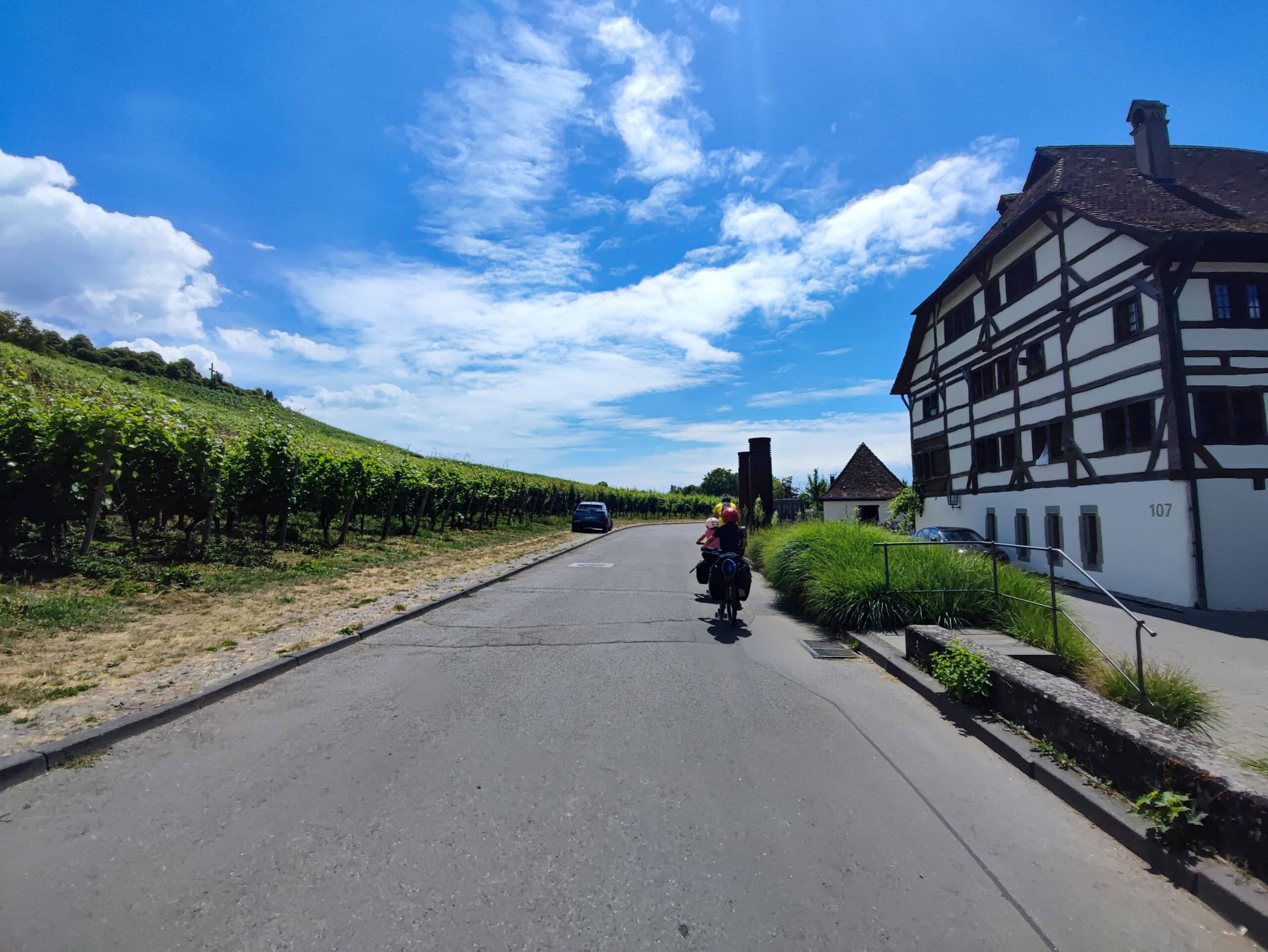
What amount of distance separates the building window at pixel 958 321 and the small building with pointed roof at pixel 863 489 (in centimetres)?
1234

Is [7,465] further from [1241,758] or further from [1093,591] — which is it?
[1093,591]

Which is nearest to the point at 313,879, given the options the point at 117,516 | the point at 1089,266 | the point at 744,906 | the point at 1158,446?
the point at 744,906

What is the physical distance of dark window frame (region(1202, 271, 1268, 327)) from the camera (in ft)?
45.5

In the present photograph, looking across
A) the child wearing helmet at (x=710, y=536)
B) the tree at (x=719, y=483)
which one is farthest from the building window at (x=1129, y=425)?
the tree at (x=719, y=483)

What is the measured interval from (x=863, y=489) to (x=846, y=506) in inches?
52.3

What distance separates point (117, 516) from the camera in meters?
13.5

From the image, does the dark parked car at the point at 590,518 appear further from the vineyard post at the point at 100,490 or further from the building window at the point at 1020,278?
the vineyard post at the point at 100,490

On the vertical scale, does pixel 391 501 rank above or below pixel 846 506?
above

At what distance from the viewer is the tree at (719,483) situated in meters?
121

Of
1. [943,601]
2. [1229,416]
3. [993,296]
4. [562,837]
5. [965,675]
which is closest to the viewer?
[562,837]

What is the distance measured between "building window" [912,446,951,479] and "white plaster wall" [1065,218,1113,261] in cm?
862

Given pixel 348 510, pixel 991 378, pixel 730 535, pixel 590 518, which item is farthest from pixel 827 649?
pixel 590 518

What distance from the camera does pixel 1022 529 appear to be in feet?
62.8

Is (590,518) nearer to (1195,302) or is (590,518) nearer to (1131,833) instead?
(1195,302)
